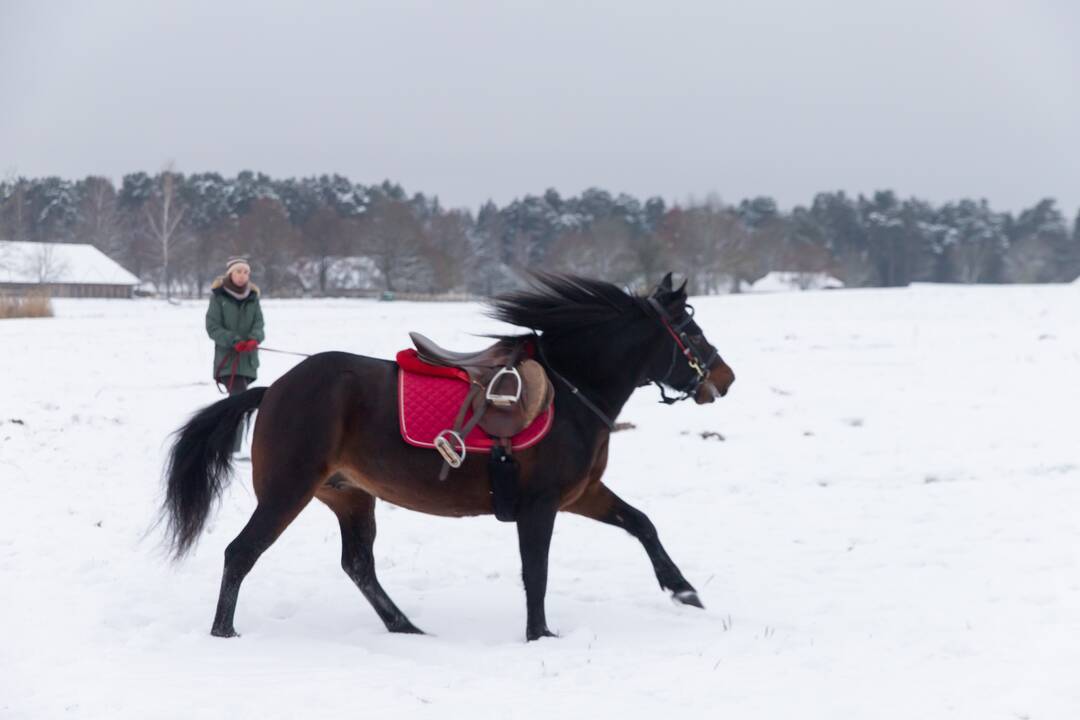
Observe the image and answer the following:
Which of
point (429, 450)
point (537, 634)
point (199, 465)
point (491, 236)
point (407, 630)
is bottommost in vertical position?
point (407, 630)

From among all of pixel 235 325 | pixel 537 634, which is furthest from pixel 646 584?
pixel 235 325

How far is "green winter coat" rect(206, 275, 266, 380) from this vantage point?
8.98m

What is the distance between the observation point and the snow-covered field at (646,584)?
4246 mm

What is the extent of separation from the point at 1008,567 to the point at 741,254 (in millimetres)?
63784

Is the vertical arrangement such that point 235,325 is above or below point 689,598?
above

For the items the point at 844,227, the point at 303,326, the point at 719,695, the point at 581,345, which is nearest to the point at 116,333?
the point at 303,326

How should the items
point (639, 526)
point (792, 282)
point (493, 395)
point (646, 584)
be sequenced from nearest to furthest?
point (493, 395) < point (639, 526) < point (646, 584) < point (792, 282)

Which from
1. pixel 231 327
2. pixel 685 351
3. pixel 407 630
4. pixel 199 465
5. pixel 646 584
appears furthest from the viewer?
pixel 231 327

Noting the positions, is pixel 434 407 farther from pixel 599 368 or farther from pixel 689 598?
pixel 689 598

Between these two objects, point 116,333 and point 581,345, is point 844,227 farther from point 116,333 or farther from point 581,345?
point 581,345

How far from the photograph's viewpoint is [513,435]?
205 inches

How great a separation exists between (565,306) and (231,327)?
4.54m

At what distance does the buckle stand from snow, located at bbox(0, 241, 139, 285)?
53.0 meters

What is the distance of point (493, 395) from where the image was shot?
5262 mm
